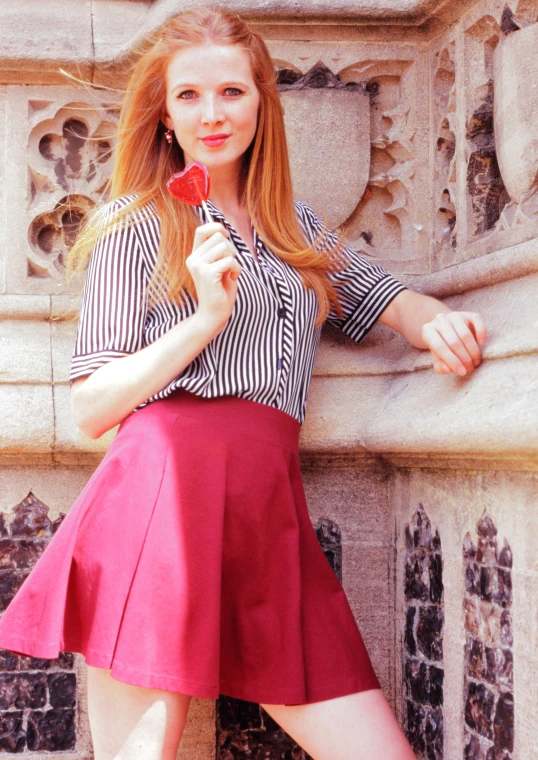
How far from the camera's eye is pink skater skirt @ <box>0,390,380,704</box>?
1.59 meters

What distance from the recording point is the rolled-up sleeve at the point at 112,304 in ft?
5.75

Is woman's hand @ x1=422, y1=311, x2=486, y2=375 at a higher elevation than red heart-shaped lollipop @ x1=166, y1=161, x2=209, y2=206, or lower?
lower

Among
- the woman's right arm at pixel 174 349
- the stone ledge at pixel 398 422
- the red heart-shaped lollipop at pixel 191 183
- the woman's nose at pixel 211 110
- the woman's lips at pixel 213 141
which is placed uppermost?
the woman's nose at pixel 211 110

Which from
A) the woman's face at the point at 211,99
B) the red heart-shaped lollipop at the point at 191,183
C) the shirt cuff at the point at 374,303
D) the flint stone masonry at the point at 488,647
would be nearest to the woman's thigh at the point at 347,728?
the flint stone masonry at the point at 488,647

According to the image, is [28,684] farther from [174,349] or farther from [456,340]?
[456,340]

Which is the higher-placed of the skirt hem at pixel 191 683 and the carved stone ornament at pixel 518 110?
the carved stone ornament at pixel 518 110

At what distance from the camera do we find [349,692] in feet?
5.63

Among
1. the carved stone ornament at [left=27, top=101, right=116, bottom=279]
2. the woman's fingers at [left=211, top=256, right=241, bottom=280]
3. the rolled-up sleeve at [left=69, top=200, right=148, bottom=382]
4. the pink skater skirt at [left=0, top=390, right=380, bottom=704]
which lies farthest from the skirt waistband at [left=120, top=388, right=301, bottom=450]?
the carved stone ornament at [left=27, top=101, right=116, bottom=279]

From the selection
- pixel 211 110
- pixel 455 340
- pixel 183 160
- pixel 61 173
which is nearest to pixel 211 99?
pixel 211 110

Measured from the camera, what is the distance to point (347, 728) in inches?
66.2

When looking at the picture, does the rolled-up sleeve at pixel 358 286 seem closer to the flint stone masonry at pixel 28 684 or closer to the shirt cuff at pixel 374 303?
the shirt cuff at pixel 374 303

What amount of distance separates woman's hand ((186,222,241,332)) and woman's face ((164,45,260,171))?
0.36 m

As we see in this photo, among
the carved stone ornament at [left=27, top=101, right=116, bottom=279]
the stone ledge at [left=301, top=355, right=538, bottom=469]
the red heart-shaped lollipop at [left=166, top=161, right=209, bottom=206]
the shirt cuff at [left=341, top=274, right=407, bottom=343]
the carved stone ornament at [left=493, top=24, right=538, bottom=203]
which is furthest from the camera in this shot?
the carved stone ornament at [left=27, top=101, right=116, bottom=279]

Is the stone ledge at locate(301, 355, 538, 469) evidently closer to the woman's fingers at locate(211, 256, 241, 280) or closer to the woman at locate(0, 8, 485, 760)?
the woman at locate(0, 8, 485, 760)
